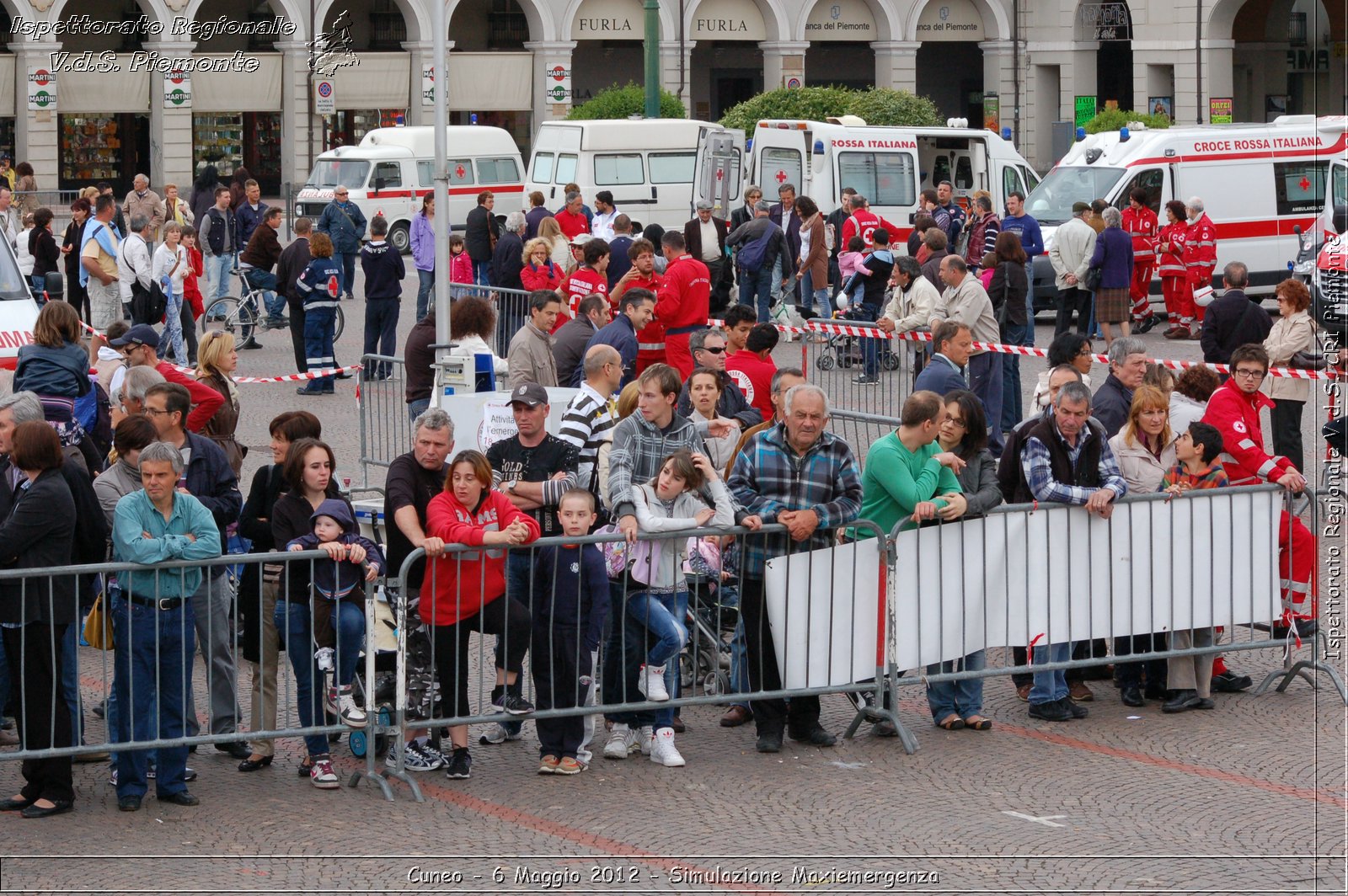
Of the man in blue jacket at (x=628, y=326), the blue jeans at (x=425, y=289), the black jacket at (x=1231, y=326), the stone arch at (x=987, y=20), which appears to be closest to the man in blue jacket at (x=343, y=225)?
the blue jeans at (x=425, y=289)

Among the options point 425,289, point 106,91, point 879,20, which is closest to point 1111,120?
point 879,20

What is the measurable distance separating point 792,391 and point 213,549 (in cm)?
250

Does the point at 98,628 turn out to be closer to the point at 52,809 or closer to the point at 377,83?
the point at 52,809

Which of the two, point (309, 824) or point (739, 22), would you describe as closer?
point (309, 824)

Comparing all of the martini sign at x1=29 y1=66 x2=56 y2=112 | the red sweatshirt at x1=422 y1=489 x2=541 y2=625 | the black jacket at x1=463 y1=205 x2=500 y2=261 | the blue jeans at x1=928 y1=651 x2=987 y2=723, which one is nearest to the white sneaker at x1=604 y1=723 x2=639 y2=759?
the red sweatshirt at x1=422 y1=489 x2=541 y2=625

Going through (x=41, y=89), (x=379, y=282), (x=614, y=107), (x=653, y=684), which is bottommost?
(x=653, y=684)

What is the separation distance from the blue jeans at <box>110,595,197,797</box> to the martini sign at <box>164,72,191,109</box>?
42494 millimetres

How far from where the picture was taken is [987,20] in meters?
55.3

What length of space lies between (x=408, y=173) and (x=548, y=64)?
1823 cm

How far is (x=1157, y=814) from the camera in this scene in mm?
6980

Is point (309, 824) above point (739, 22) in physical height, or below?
below

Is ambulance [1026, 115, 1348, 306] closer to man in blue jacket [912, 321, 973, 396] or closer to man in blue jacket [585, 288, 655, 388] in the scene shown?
man in blue jacket [585, 288, 655, 388]

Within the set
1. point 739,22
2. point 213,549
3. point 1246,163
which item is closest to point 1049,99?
point 739,22

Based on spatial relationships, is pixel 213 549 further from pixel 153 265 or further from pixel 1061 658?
pixel 153 265
